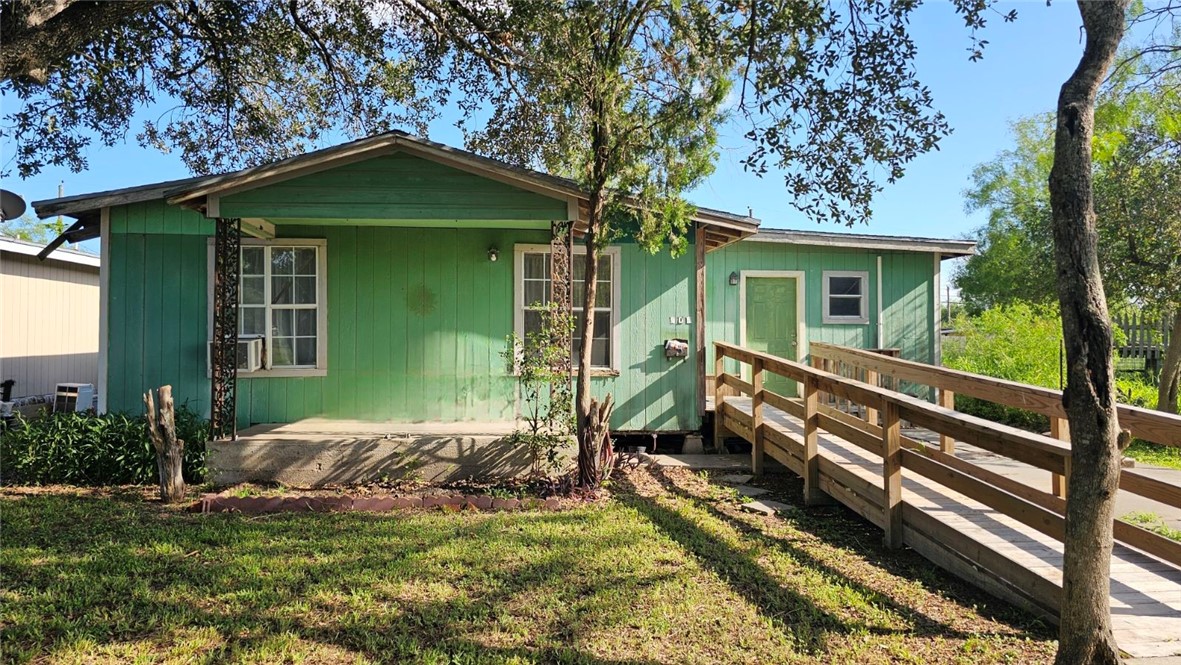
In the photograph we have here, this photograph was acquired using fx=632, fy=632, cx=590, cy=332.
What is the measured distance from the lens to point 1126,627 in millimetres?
2840

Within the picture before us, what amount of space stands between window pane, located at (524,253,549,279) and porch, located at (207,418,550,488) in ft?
7.35

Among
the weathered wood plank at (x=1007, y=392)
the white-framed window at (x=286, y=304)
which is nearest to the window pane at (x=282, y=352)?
the white-framed window at (x=286, y=304)

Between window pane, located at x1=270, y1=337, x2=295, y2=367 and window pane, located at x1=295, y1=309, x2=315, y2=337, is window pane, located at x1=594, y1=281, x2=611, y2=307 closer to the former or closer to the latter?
window pane, located at x1=295, y1=309, x2=315, y2=337

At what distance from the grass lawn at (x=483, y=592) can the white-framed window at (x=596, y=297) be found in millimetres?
2802

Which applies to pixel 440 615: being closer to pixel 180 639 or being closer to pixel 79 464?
pixel 180 639

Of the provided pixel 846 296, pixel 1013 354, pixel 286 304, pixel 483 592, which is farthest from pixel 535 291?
pixel 1013 354

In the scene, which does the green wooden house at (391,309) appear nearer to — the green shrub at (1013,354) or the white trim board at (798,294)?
the white trim board at (798,294)

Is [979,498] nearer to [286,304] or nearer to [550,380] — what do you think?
[550,380]

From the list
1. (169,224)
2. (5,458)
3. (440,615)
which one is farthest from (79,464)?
(440,615)

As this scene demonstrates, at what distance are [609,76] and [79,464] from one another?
6220 mm

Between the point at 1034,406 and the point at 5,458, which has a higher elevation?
the point at 1034,406

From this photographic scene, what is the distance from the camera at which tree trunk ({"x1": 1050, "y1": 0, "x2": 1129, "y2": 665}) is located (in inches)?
90.6

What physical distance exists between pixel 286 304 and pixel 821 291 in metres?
7.80

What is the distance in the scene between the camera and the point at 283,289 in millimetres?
7355
